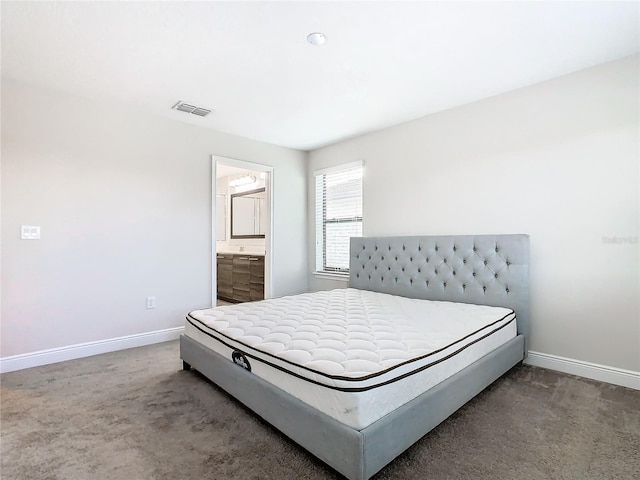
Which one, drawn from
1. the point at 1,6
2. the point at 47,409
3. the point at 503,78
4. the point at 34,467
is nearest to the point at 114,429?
the point at 34,467

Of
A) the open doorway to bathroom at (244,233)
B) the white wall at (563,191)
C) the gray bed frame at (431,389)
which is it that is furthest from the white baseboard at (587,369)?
the open doorway to bathroom at (244,233)

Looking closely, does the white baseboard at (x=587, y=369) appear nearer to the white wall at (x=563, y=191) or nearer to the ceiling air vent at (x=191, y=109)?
the white wall at (x=563, y=191)

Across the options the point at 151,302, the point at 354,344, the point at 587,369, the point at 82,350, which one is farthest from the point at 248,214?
the point at 587,369

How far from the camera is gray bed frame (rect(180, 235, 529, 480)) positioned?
1.43m

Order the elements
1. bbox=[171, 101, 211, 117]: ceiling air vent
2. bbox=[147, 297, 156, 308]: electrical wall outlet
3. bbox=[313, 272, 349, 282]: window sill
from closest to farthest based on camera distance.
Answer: bbox=[171, 101, 211, 117]: ceiling air vent
bbox=[147, 297, 156, 308]: electrical wall outlet
bbox=[313, 272, 349, 282]: window sill

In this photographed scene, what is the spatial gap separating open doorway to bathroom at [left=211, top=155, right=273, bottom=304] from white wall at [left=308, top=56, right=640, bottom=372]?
7.39 ft

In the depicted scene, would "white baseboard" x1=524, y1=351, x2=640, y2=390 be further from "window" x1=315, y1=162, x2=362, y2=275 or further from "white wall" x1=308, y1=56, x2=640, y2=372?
"window" x1=315, y1=162, x2=362, y2=275

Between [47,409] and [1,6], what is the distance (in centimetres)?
244

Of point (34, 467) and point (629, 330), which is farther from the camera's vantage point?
point (629, 330)

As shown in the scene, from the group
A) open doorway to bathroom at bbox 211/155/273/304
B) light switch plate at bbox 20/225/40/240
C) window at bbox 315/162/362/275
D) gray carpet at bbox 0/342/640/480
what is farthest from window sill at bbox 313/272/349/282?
light switch plate at bbox 20/225/40/240

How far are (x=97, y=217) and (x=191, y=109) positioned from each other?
4.61ft

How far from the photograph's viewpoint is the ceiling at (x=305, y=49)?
2.00 metres

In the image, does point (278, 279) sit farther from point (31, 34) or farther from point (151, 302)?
point (31, 34)

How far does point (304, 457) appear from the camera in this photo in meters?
1.67
